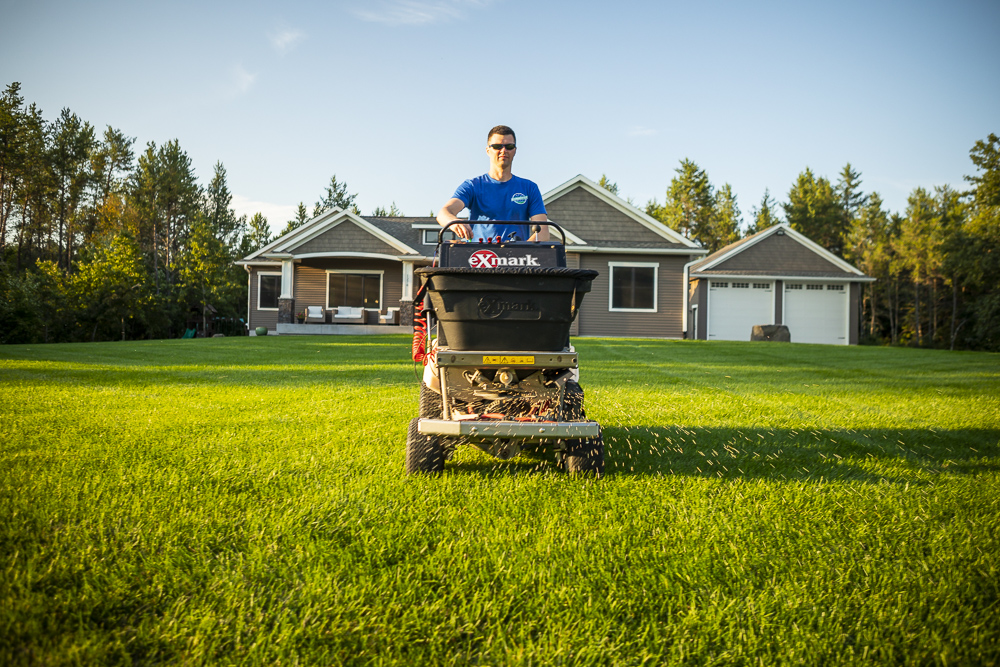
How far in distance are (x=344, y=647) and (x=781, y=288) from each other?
27.9 m

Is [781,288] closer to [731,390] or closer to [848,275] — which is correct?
[848,275]

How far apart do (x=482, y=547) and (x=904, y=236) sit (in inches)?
2159

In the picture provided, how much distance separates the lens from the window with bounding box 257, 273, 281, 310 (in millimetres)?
26375

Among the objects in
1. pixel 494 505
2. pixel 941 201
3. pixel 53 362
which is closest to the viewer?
pixel 494 505

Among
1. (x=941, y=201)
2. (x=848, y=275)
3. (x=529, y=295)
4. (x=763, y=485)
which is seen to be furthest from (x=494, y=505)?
(x=941, y=201)

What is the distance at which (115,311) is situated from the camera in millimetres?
23938

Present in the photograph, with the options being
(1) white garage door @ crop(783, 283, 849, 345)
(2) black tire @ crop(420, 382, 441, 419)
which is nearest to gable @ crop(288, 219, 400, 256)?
(1) white garage door @ crop(783, 283, 849, 345)

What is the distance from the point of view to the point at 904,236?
153ft

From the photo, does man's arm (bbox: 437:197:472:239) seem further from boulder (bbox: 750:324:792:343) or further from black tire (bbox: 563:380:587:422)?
boulder (bbox: 750:324:792:343)

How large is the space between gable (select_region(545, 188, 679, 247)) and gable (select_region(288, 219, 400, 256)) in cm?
678

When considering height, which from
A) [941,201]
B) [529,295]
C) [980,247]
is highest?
[941,201]

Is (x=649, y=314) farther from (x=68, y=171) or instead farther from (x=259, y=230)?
(x=259, y=230)

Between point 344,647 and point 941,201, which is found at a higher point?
point 941,201

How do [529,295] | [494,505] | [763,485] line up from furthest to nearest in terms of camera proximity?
[763,485]
[529,295]
[494,505]
